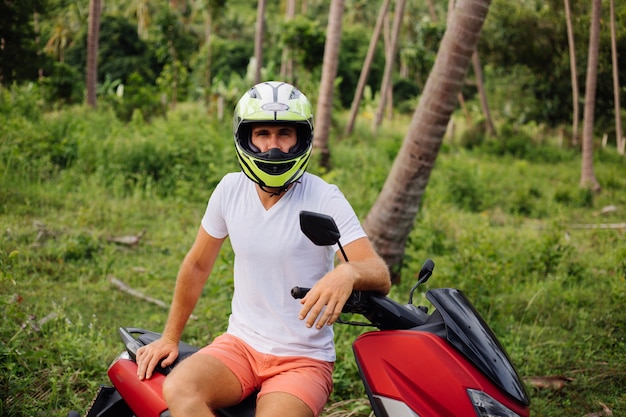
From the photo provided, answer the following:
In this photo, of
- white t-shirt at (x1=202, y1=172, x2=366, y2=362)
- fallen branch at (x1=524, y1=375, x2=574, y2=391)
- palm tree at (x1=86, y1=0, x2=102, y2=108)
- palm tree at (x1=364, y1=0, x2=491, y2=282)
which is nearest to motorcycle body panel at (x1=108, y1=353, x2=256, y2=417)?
white t-shirt at (x1=202, y1=172, x2=366, y2=362)

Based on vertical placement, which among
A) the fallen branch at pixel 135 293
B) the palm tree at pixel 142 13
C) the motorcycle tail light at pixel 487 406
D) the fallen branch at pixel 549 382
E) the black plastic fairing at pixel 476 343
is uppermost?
the palm tree at pixel 142 13

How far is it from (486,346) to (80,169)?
8359mm

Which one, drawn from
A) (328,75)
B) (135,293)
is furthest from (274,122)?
(328,75)

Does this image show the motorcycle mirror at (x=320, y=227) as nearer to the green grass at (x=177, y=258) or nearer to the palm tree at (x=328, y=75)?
the green grass at (x=177, y=258)

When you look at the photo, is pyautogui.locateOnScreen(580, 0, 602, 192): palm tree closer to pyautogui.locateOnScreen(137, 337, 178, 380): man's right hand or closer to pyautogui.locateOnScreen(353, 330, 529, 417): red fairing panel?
Result: pyautogui.locateOnScreen(137, 337, 178, 380): man's right hand

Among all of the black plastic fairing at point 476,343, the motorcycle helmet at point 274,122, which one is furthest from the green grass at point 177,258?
Answer: the black plastic fairing at point 476,343

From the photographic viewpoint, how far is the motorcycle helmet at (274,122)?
2.54 m

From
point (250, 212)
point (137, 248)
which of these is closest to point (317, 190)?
point (250, 212)

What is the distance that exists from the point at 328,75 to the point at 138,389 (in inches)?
380

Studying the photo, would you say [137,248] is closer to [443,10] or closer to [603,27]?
[603,27]

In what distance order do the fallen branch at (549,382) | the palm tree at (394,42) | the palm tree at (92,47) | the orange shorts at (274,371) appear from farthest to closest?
the palm tree at (394,42), the palm tree at (92,47), the fallen branch at (549,382), the orange shorts at (274,371)

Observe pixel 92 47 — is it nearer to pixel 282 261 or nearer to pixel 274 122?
pixel 274 122

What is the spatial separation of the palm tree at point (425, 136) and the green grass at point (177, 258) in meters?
0.47

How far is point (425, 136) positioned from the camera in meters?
6.32
